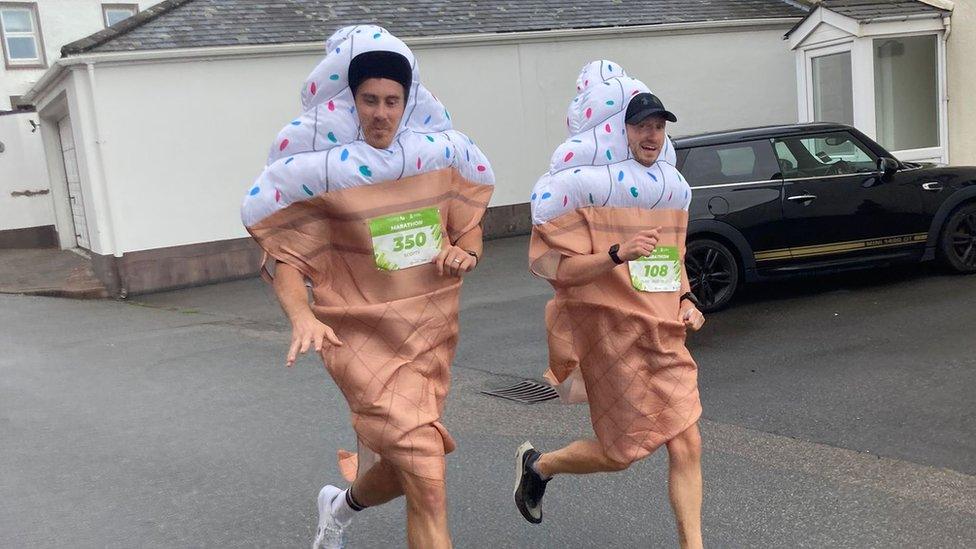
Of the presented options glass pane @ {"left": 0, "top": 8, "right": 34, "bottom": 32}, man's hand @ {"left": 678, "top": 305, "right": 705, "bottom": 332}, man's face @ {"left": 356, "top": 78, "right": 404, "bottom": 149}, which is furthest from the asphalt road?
glass pane @ {"left": 0, "top": 8, "right": 34, "bottom": 32}

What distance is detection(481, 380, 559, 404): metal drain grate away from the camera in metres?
6.74

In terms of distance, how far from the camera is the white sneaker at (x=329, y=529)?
3834 millimetres

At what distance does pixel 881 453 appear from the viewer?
5.05 metres

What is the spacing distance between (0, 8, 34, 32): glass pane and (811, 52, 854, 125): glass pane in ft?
70.9

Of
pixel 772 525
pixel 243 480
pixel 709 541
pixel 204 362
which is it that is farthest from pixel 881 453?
pixel 204 362

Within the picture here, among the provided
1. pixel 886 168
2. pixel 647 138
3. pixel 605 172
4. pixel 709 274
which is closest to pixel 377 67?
pixel 605 172

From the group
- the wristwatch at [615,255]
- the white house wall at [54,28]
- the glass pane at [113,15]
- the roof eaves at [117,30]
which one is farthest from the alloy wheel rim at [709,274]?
the glass pane at [113,15]

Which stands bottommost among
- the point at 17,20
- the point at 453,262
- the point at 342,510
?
the point at 342,510

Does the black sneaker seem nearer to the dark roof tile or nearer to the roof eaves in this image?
the roof eaves

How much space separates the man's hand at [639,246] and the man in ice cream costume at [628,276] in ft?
0.65

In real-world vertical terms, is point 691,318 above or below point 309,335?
below

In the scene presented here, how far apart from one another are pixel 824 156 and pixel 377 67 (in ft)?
23.5

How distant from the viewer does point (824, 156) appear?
30.3ft

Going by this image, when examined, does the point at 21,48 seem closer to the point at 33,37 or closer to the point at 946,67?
the point at 33,37
